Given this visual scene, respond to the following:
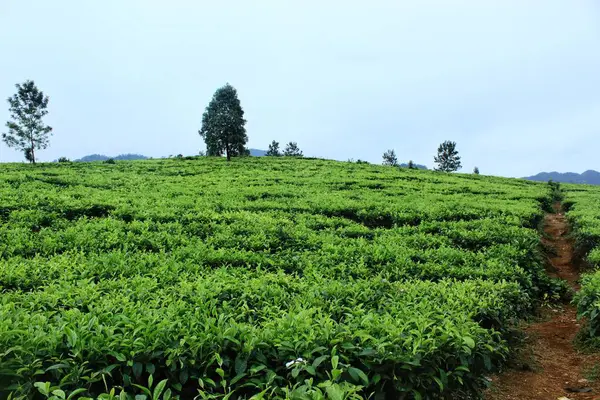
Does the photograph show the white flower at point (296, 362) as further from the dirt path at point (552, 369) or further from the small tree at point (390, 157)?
the small tree at point (390, 157)

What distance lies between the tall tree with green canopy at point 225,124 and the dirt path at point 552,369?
3016cm

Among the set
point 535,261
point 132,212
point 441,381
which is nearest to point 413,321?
point 441,381

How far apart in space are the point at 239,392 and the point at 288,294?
5.98 feet

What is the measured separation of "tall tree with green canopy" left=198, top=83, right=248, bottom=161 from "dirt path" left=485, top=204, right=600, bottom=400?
30.2 metres

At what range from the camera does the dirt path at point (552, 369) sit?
14.6ft

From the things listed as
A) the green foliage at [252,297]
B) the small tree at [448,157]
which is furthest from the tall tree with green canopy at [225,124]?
the small tree at [448,157]

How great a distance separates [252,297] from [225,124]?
31737 millimetres

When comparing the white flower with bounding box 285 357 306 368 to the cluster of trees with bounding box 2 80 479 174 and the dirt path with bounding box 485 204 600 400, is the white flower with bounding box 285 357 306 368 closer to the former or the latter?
the dirt path with bounding box 485 204 600 400

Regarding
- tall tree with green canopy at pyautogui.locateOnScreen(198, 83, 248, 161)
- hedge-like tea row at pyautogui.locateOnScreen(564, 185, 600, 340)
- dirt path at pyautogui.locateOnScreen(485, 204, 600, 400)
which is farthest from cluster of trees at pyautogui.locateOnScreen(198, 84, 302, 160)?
dirt path at pyautogui.locateOnScreen(485, 204, 600, 400)

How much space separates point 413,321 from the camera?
3.97 metres

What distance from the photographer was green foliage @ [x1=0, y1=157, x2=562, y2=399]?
3.10 metres

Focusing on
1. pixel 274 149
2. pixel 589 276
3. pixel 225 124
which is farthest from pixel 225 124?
pixel 274 149

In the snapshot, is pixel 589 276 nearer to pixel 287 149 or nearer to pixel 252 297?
pixel 252 297

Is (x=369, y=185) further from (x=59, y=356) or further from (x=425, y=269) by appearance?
(x=59, y=356)
